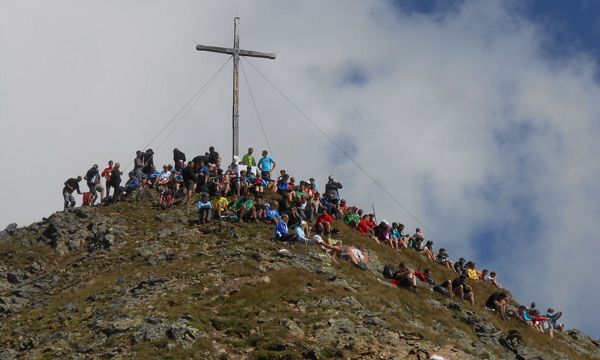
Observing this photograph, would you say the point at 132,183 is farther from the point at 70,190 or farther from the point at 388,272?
the point at 388,272

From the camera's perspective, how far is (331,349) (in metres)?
26.6

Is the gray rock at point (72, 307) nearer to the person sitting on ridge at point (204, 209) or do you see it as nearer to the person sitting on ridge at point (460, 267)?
the person sitting on ridge at point (204, 209)

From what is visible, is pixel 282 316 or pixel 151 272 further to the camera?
pixel 151 272

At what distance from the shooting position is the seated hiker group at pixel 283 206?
36.6 metres

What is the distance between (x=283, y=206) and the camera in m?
38.3

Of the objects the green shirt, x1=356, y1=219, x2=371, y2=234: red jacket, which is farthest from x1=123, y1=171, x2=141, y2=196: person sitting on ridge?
x1=356, y1=219, x2=371, y2=234: red jacket

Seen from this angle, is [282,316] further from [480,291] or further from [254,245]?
[480,291]

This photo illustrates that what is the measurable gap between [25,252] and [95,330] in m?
11.3

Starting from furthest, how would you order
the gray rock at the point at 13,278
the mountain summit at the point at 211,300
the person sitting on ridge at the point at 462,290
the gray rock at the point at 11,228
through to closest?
the gray rock at the point at 11,228, the person sitting on ridge at the point at 462,290, the gray rock at the point at 13,278, the mountain summit at the point at 211,300

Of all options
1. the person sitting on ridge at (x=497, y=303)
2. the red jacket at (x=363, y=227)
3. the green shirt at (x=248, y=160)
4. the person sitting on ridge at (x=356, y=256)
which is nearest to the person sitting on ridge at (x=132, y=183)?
the green shirt at (x=248, y=160)

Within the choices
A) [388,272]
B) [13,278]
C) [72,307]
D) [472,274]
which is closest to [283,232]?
[388,272]

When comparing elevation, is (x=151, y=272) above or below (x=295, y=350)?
above

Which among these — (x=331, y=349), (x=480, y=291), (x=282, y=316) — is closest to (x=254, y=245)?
(x=282, y=316)

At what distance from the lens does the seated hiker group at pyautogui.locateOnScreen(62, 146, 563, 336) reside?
36.6 metres
